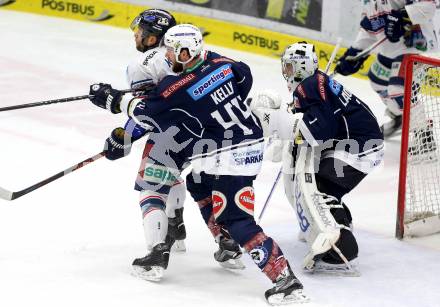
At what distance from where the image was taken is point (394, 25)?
7.14m

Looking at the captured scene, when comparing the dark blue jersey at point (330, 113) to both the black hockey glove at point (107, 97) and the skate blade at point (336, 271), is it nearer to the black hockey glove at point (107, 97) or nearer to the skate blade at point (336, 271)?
the skate blade at point (336, 271)

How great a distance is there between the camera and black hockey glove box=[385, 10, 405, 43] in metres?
7.13

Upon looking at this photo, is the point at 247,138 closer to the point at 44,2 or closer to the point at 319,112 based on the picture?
the point at 319,112

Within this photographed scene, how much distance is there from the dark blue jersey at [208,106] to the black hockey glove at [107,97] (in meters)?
0.14

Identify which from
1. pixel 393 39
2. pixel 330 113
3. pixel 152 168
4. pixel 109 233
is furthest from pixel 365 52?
pixel 152 168

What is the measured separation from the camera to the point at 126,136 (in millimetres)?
4746

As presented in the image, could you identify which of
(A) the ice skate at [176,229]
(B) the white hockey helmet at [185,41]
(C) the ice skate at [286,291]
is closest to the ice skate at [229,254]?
(A) the ice skate at [176,229]

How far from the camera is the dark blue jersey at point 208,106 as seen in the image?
14.6 ft

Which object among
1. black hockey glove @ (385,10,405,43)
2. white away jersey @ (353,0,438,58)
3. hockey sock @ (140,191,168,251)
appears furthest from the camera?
black hockey glove @ (385,10,405,43)

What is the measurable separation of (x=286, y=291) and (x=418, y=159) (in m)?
1.58

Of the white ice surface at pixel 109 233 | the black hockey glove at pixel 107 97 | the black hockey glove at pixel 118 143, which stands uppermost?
the black hockey glove at pixel 107 97

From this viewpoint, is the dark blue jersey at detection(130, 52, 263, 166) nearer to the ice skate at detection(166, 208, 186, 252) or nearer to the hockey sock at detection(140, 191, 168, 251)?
the hockey sock at detection(140, 191, 168, 251)

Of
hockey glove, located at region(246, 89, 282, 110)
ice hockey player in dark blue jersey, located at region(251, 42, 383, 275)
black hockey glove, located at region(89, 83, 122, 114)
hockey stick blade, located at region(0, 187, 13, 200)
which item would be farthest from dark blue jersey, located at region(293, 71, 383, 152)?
hockey stick blade, located at region(0, 187, 13, 200)

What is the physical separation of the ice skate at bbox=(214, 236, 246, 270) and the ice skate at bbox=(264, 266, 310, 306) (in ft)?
1.61
